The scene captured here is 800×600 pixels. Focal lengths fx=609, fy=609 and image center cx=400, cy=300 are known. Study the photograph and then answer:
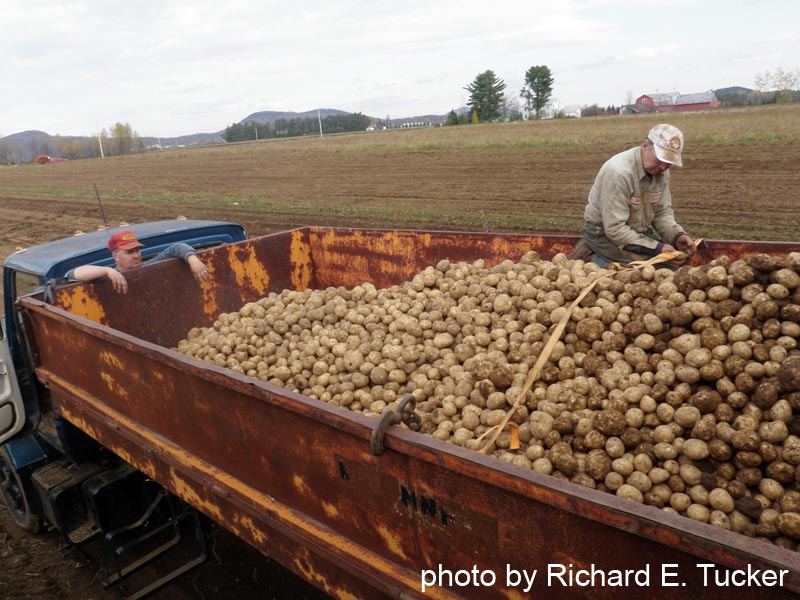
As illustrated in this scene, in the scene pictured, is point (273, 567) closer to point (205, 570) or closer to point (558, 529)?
point (205, 570)

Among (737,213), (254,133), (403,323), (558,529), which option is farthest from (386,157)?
(254,133)

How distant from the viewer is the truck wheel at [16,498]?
4.57 meters

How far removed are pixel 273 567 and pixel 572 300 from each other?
2.74 m

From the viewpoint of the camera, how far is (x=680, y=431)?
8.66 ft

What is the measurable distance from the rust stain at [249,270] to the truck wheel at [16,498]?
7.49 feet

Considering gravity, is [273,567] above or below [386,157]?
below

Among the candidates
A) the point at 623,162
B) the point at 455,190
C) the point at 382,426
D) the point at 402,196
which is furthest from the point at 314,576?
the point at 455,190

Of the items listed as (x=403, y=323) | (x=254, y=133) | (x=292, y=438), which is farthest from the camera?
(x=254, y=133)

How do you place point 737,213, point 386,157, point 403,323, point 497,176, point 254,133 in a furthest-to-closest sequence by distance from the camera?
point 254,133
point 386,157
point 497,176
point 737,213
point 403,323

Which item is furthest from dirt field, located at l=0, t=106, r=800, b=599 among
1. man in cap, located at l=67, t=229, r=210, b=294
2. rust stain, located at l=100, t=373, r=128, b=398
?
man in cap, located at l=67, t=229, r=210, b=294

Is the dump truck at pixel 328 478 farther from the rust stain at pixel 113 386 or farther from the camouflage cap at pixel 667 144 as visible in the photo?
the camouflage cap at pixel 667 144

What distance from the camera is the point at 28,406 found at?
180 inches

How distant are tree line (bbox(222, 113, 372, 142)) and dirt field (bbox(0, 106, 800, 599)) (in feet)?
232

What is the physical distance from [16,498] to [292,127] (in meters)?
103
